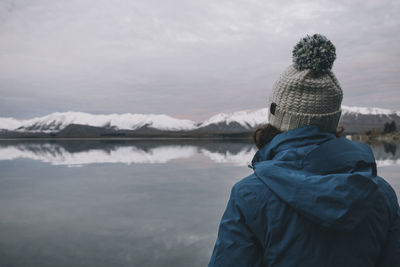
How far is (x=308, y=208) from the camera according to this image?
114 cm

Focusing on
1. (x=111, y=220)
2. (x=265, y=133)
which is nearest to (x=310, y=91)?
(x=265, y=133)

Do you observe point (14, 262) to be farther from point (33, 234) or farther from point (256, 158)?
point (256, 158)

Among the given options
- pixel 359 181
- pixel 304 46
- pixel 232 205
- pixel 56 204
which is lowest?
pixel 56 204

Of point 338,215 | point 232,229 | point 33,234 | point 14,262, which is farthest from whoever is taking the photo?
point 33,234

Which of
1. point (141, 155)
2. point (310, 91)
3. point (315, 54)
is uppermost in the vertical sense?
point (315, 54)

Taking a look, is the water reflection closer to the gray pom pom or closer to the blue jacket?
the gray pom pom

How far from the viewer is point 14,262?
5086 millimetres

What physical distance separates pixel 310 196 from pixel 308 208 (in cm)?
5

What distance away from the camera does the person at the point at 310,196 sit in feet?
3.73

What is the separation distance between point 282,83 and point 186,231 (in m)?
5.92

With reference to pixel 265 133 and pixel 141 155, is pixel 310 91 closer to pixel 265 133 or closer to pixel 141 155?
pixel 265 133

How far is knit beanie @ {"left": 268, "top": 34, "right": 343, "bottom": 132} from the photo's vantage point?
1.39 meters

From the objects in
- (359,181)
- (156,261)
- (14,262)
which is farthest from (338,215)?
(14,262)

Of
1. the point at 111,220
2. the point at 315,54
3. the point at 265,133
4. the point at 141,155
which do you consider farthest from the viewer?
the point at 141,155
